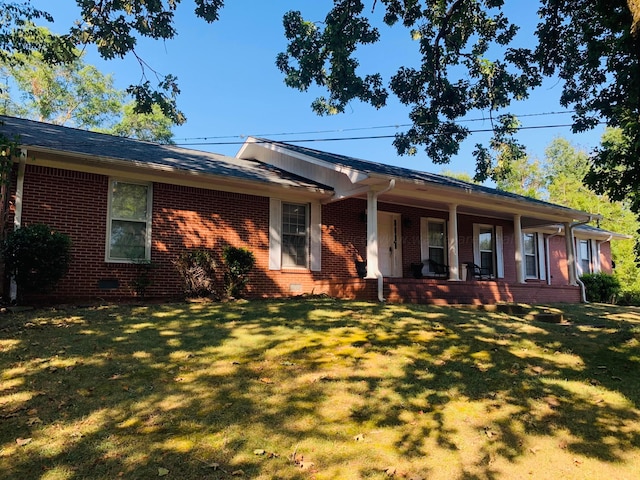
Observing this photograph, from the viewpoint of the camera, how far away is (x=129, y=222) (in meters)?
9.55

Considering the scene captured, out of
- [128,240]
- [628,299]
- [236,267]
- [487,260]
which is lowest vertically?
→ [628,299]

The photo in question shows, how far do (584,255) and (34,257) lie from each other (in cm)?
2095

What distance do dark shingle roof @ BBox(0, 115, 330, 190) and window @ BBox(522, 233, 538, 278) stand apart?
1014 cm

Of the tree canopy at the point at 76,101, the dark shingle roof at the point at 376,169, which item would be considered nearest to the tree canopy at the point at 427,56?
the dark shingle roof at the point at 376,169

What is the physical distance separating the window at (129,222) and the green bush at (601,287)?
16.6 meters

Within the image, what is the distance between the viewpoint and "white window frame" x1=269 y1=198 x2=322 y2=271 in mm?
11273

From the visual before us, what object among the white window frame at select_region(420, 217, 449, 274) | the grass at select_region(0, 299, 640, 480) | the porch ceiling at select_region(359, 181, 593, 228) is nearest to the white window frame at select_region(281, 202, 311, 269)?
the porch ceiling at select_region(359, 181, 593, 228)

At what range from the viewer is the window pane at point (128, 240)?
30.8 feet

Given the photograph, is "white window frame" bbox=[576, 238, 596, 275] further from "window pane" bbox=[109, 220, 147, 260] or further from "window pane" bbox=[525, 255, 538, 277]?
"window pane" bbox=[109, 220, 147, 260]

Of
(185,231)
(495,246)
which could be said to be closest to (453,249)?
(495,246)

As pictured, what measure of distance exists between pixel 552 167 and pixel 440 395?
46.4 metres

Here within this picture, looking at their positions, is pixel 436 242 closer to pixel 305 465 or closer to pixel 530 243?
pixel 530 243

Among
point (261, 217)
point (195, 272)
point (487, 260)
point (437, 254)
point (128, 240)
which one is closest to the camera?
point (128, 240)

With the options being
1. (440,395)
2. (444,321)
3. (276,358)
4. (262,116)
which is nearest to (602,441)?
(440,395)
